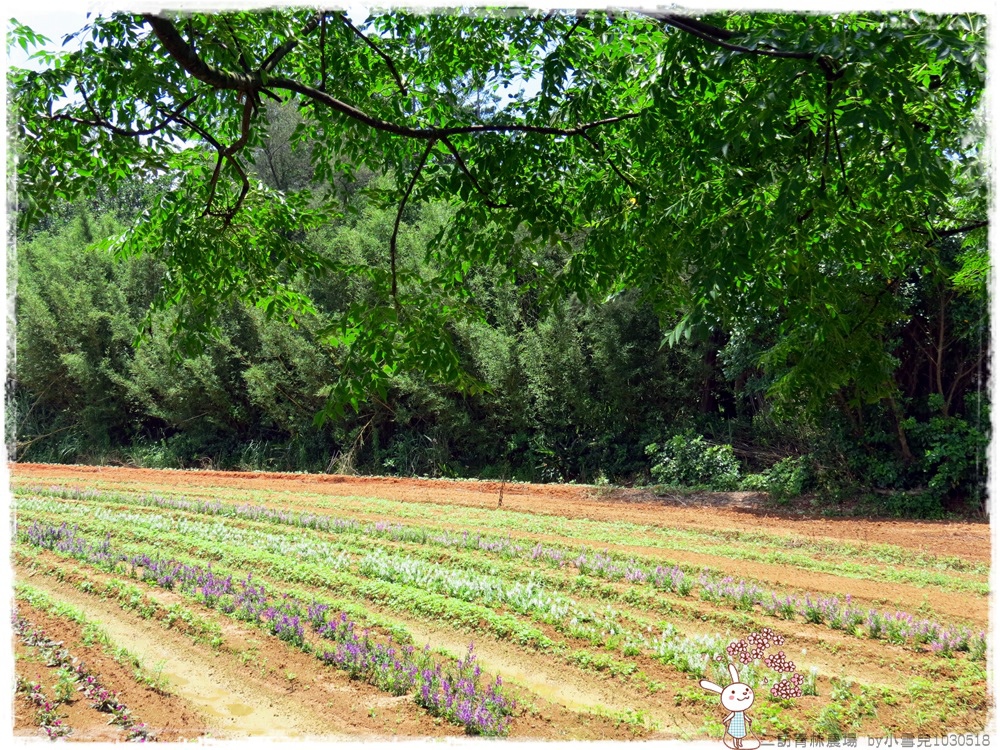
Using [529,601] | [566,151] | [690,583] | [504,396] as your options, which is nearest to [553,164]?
[566,151]

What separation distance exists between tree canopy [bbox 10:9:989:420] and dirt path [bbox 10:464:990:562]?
132 inches

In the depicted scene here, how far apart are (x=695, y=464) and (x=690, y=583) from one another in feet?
23.6

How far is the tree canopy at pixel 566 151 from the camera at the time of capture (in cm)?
312

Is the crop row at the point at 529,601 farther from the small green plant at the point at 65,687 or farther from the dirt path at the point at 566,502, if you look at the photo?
the dirt path at the point at 566,502

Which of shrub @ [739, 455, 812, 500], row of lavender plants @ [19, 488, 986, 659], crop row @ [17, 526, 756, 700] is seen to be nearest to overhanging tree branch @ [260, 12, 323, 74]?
crop row @ [17, 526, 756, 700]

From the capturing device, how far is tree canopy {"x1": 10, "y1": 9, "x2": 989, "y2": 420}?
3125 millimetres

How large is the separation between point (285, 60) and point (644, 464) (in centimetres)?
1032

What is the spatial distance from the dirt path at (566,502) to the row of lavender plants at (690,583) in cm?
231

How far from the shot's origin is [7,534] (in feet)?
11.0

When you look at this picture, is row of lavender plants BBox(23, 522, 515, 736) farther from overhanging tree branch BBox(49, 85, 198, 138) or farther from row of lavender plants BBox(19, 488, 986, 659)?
overhanging tree branch BBox(49, 85, 198, 138)

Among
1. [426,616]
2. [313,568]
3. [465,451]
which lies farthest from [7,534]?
[465,451]

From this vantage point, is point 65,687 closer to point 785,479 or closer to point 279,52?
point 279,52

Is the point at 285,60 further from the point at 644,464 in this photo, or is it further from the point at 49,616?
the point at 644,464

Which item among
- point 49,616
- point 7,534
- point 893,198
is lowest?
point 49,616
